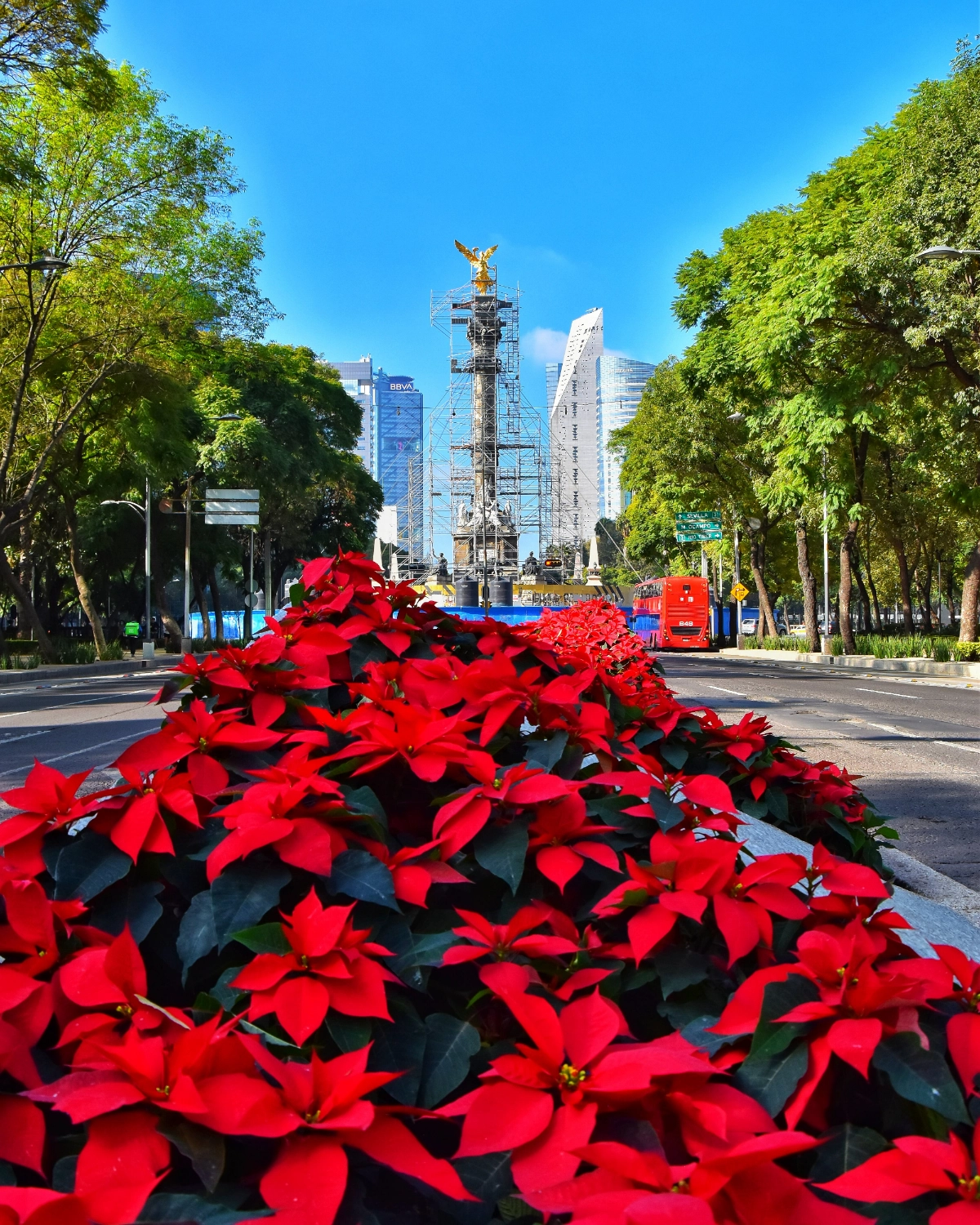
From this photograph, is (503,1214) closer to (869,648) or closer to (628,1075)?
(628,1075)

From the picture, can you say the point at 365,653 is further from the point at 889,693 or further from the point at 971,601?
the point at 971,601

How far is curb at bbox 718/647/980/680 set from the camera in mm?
25844

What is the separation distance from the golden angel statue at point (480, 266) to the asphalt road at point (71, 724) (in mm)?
77306

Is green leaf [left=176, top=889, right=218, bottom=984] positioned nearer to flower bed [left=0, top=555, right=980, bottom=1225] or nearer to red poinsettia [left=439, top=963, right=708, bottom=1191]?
flower bed [left=0, top=555, right=980, bottom=1225]

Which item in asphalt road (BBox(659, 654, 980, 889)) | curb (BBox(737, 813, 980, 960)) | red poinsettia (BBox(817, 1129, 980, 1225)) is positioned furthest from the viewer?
asphalt road (BBox(659, 654, 980, 889))

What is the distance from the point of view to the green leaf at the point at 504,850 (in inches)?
63.2

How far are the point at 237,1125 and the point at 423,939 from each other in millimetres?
455

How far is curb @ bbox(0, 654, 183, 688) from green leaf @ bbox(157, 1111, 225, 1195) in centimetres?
2565

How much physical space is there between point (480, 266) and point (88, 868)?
3985 inches

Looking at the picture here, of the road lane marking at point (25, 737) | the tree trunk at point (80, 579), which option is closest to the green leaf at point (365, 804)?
the road lane marking at point (25, 737)

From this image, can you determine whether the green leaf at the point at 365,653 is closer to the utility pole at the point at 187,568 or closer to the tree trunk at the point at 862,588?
the utility pole at the point at 187,568

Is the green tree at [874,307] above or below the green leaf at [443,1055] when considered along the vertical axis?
above

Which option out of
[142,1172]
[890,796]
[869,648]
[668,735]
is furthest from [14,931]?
[869,648]

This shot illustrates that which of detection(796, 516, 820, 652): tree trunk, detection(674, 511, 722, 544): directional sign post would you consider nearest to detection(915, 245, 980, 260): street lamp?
detection(796, 516, 820, 652): tree trunk
